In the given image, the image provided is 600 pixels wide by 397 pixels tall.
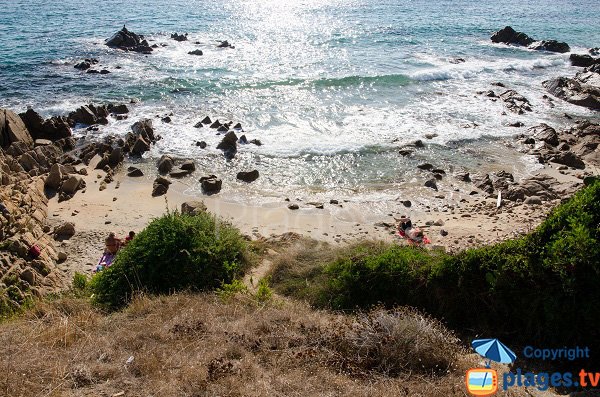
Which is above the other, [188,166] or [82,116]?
[82,116]

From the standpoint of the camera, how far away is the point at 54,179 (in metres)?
16.6

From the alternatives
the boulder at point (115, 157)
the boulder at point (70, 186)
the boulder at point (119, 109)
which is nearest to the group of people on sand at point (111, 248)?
the boulder at point (70, 186)

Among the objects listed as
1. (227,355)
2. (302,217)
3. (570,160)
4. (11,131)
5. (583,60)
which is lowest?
(302,217)

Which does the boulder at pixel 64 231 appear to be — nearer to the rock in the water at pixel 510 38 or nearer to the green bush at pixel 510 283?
the green bush at pixel 510 283

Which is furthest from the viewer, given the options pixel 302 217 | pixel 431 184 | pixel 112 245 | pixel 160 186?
pixel 431 184

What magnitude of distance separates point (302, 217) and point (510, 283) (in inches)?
328

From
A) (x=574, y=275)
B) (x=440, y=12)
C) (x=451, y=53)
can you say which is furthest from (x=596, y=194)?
(x=440, y=12)

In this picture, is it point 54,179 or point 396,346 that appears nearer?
point 396,346

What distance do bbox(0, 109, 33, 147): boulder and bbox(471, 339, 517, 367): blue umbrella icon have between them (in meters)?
18.1

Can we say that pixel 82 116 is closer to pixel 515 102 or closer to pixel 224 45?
pixel 224 45

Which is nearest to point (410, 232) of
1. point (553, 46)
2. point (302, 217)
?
point (302, 217)

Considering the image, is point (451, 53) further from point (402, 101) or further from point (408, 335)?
point (408, 335)

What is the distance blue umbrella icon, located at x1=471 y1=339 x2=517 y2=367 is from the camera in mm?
6859

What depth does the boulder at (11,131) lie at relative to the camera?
61.2 ft
